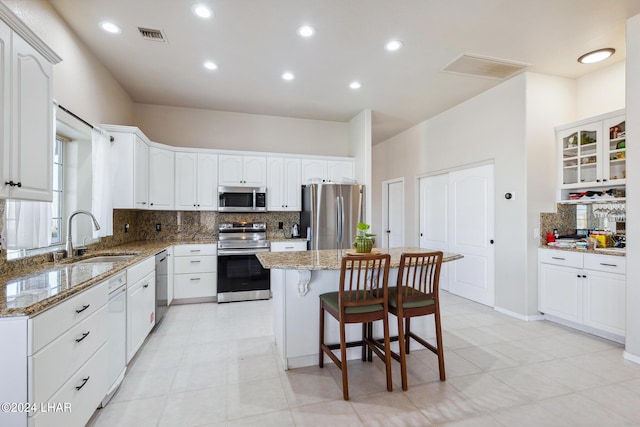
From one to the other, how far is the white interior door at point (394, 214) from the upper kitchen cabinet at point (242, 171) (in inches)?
116

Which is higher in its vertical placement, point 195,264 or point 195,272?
point 195,264

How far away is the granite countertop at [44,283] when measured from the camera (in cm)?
131

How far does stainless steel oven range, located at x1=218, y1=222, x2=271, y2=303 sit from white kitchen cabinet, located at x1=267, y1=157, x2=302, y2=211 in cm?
69

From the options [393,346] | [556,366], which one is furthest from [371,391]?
[556,366]

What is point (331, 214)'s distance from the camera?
4.67m

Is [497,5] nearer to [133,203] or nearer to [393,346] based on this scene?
[393,346]

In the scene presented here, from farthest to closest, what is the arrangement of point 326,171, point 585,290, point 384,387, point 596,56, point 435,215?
point 435,215 < point 326,171 < point 596,56 < point 585,290 < point 384,387

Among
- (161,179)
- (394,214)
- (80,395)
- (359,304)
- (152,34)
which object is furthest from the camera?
(394,214)

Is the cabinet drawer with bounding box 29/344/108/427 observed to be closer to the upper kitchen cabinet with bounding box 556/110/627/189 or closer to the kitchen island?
the kitchen island

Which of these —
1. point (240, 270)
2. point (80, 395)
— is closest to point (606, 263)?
point (240, 270)

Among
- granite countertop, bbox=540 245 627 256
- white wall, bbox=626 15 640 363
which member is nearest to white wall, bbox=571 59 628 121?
white wall, bbox=626 15 640 363

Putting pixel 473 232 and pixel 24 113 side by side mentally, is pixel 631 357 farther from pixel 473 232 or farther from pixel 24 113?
pixel 24 113

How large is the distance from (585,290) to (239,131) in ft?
17.0

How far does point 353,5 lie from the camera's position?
2518mm
